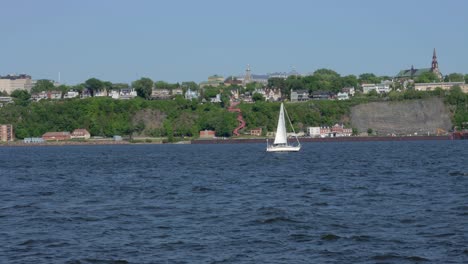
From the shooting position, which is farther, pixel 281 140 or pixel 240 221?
pixel 281 140

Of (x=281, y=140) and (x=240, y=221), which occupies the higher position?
(x=281, y=140)

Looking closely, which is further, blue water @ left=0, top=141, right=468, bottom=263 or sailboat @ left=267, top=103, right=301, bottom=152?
sailboat @ left=267, top=103, right=301, bottom=152

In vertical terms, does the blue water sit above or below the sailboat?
below

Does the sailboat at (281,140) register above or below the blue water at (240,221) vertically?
above

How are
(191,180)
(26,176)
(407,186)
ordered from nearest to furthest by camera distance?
(407,186) < (191,180) < (26,176)

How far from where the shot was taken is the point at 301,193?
151 feet

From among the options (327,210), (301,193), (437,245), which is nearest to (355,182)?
(301,193)

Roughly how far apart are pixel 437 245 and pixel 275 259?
5471 millimetres

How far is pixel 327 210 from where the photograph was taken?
125 ft

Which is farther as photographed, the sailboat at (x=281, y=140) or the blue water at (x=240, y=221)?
the sailboat at (x=281, y=140)

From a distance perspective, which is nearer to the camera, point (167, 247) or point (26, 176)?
point (167, 247)

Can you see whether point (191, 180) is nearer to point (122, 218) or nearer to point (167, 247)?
point (122, 218)

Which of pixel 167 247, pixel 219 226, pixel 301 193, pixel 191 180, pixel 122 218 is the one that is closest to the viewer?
pixel 167 247

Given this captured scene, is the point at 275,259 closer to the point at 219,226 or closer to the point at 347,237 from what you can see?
the point at 347,237
